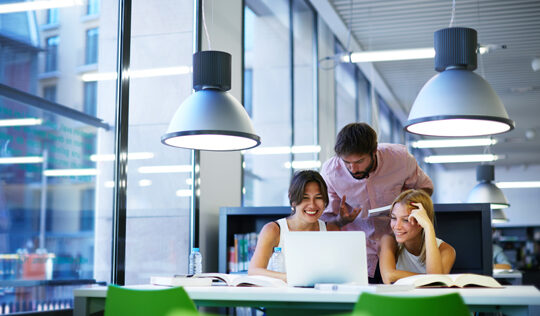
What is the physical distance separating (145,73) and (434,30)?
4994 mm

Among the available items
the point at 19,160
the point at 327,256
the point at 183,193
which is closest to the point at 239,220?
the point at 183,193

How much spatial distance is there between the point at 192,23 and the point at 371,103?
6262mm

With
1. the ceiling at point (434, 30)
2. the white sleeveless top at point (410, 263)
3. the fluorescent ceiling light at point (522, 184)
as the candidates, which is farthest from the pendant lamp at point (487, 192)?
the fluorescent ceiling light at point (522, 184)

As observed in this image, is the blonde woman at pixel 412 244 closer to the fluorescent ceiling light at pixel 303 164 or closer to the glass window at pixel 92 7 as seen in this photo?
the glass window at pixel 92 7

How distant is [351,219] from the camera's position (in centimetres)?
332

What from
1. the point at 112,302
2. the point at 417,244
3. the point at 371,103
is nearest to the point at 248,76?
the point at 417,244

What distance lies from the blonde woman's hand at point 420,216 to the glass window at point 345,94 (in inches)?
210

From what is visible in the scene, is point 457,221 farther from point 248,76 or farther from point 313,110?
point 313,110

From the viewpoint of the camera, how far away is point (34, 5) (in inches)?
Result: 114

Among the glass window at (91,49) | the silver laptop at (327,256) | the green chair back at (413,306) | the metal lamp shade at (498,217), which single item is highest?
the glass window at (91,49)

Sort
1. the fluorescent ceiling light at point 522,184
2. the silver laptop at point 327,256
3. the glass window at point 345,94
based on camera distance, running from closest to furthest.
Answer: the silver laptop at point 327,256, the glass window at point 345,94, the fluorescent ceiling light at point 522,184

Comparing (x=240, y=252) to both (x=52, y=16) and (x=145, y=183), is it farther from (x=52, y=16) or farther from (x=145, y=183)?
(x=52, y=16)

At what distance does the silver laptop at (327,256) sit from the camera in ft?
7.59

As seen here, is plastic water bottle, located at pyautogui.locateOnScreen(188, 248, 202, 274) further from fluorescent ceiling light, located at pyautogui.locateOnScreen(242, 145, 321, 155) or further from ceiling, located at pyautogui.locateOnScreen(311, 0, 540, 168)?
ceiling, located at pyautogui.locateOnScreen(311, 0, 540, 168)
